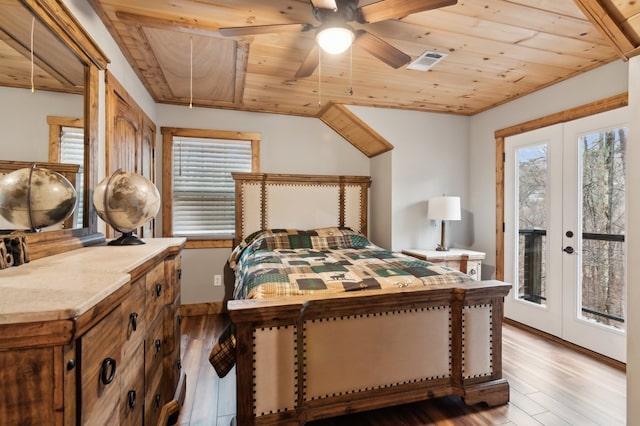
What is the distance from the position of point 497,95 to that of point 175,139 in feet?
11.9

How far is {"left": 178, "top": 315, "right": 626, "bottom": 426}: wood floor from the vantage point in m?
1.83

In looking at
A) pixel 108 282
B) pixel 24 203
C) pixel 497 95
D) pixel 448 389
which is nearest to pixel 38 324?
pixel 108 282

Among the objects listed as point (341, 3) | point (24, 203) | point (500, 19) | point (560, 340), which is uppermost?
point (500, 19)

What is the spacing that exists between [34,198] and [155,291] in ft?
1.93

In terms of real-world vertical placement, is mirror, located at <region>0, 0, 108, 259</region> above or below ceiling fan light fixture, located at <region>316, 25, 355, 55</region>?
below

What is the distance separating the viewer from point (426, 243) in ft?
12.7

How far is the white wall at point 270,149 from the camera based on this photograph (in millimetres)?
3572

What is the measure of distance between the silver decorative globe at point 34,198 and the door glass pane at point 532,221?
3753mm

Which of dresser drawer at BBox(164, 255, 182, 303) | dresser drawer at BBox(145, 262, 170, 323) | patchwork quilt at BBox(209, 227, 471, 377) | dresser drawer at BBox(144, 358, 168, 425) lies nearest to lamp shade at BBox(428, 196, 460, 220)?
patchwork quilt at BBox(209, 227, 471, 377)

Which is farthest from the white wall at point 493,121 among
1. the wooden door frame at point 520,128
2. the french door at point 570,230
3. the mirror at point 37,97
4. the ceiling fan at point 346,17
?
the mirror at point 37,97

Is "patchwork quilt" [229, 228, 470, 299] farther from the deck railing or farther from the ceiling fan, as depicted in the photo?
the deck railing

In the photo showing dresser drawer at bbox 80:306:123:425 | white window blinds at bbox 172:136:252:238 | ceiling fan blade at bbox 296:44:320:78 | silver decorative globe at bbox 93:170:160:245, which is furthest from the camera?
white window blinds at bbox 172:136:252:238

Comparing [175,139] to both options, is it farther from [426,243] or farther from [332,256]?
[426,243]

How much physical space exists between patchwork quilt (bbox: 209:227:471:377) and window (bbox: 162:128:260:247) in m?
0.49
